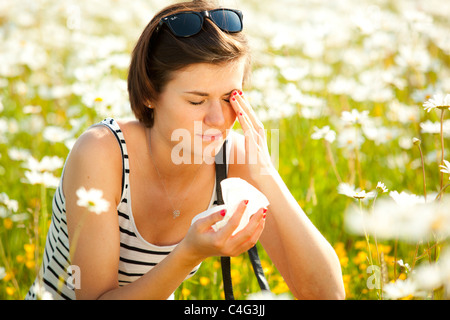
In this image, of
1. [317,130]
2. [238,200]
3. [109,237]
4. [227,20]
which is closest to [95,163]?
[109,237]

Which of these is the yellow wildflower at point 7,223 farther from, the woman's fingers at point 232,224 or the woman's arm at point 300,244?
the woman's fingers at point 232,224

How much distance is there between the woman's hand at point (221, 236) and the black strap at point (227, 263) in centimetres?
32

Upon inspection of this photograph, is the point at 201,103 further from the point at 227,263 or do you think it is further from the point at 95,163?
the point at 227,263

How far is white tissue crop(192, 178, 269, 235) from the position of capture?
108 cm

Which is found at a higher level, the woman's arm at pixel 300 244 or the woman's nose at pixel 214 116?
the woman's nose at pixel 214 116

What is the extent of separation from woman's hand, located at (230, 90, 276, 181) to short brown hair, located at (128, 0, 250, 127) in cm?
13

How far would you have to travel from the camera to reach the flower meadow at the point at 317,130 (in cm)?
161

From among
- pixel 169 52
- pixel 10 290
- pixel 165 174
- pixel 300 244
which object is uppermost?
pixel 169 52

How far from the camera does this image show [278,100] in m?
2.45

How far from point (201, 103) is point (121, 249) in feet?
Result: 1.68

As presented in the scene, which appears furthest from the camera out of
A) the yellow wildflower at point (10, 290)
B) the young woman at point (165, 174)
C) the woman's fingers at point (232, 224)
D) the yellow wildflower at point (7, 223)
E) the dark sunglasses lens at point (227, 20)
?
the yellow wildflower at point (7, 223)

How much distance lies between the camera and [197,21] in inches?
51.6

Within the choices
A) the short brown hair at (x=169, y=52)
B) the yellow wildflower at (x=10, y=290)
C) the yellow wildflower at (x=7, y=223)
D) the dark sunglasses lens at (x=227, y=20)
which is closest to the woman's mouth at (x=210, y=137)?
the short brown hair at (x=169, y=52)
